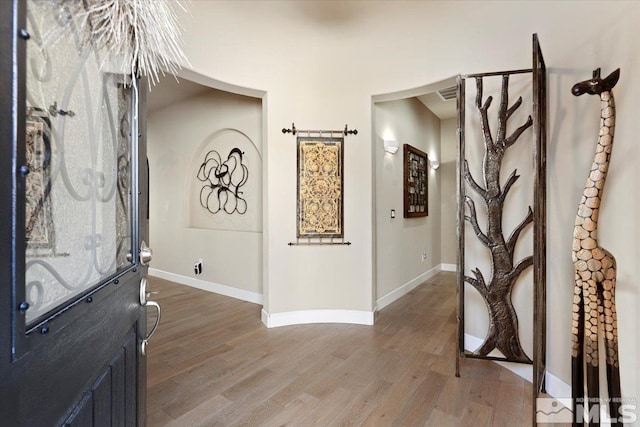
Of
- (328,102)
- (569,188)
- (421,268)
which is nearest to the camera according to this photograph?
(569,188)

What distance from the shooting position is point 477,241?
2.48 m

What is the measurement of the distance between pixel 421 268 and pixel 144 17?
488 centimetres

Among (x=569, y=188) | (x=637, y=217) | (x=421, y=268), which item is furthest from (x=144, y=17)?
(x=421, y=268)

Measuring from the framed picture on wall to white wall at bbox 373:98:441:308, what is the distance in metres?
0.10

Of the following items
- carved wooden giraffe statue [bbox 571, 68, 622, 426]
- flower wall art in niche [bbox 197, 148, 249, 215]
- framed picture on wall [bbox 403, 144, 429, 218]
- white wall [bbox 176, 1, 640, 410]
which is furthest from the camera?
framed picture on wall [bbox 403, 144, 429, 218]

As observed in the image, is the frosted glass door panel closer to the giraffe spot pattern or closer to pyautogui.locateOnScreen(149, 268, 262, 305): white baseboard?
the giraffe spot pattern

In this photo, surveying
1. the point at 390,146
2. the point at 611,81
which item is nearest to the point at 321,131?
the point at 390,146

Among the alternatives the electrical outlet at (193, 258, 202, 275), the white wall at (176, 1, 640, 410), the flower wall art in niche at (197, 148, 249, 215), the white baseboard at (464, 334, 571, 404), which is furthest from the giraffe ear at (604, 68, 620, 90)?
the electrical outlet at (193, 258, 202, 275)

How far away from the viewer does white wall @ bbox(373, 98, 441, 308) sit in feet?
12.4

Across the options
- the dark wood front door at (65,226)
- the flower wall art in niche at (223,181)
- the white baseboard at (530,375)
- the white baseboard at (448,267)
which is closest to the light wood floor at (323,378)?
the white baseboard at (530,375)

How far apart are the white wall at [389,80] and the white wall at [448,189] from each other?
3286 millimetres

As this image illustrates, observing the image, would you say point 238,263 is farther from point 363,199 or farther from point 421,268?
point 421,268

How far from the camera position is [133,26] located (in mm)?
789

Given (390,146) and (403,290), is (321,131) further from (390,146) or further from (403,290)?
(403,290)
